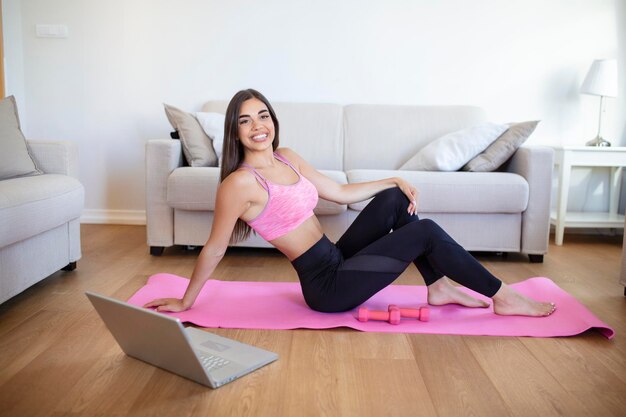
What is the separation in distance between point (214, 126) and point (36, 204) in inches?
55.7

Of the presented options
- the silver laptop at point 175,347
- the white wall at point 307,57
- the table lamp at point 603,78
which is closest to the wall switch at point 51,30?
the white wall at point 307,57

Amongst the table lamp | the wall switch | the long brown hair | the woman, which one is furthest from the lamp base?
the wall switch

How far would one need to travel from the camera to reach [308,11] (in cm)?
432

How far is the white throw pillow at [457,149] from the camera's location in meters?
3.62

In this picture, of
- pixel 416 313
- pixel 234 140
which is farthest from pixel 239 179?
pixel 416 313

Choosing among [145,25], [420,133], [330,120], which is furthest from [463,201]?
[145,25]

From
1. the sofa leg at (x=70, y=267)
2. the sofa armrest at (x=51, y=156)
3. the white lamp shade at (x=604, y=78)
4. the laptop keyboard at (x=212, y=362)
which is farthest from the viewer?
the white lamp shade at (x=604, y=78)

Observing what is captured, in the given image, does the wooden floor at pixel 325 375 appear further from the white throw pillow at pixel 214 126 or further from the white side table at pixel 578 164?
the white side table at pixel 578 164

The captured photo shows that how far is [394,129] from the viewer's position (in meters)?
4.11

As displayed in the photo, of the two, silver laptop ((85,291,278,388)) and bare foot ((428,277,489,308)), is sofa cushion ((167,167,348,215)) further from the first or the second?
silver laptop ((85,291,278,388))

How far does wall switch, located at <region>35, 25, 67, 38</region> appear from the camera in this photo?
14.3 feet

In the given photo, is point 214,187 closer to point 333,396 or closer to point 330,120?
point 330,120

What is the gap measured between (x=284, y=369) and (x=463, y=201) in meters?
1.77

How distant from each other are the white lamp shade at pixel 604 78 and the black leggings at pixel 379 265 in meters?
2.37
